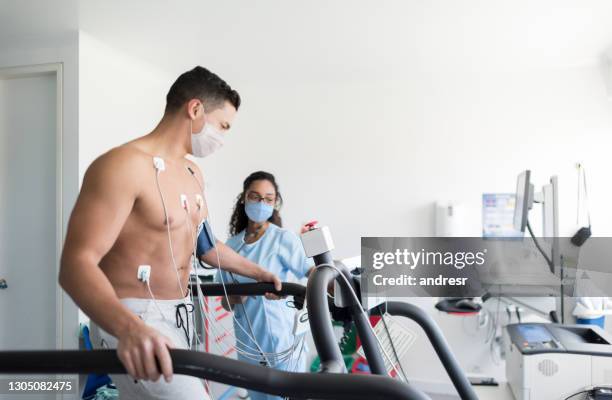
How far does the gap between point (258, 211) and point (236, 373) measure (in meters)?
1.66

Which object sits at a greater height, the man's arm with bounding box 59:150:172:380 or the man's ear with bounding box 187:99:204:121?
the man's ear with bounding box 187:99:204:121

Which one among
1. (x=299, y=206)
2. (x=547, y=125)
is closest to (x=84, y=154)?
(x=299, y=206)

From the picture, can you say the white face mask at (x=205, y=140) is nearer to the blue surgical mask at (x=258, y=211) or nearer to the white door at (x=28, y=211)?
the blue surgical mask at (x=258, y=211)

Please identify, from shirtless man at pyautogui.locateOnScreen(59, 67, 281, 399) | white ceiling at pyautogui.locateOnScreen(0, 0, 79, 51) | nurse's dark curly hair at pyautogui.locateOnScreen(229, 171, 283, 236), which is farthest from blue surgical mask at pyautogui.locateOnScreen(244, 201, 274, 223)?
white ceiling at pyautogui.locateOnScreen(0, 0, 79, 51)

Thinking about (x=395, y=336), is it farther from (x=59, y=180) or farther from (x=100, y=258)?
(x=59, y=180)

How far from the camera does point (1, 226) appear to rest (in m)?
2.88

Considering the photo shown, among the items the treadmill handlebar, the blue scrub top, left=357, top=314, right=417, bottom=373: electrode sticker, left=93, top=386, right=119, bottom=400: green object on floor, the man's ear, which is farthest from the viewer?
left=93, top=386, right=119, bottom=400: green object on floor

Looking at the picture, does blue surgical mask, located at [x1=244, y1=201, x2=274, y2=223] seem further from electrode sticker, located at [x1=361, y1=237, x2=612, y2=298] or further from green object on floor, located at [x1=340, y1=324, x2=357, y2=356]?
green object on floor, located at [x1=340, y1=324, x2=357, y2=356]

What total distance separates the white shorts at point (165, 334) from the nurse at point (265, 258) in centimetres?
82

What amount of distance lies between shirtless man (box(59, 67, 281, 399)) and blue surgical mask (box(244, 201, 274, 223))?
2.57ft

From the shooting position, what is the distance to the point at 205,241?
154cm

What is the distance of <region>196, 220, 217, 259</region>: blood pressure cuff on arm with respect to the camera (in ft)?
4.96

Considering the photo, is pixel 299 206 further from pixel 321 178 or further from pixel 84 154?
pixel 84 154

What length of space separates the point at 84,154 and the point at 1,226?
0.78 m
